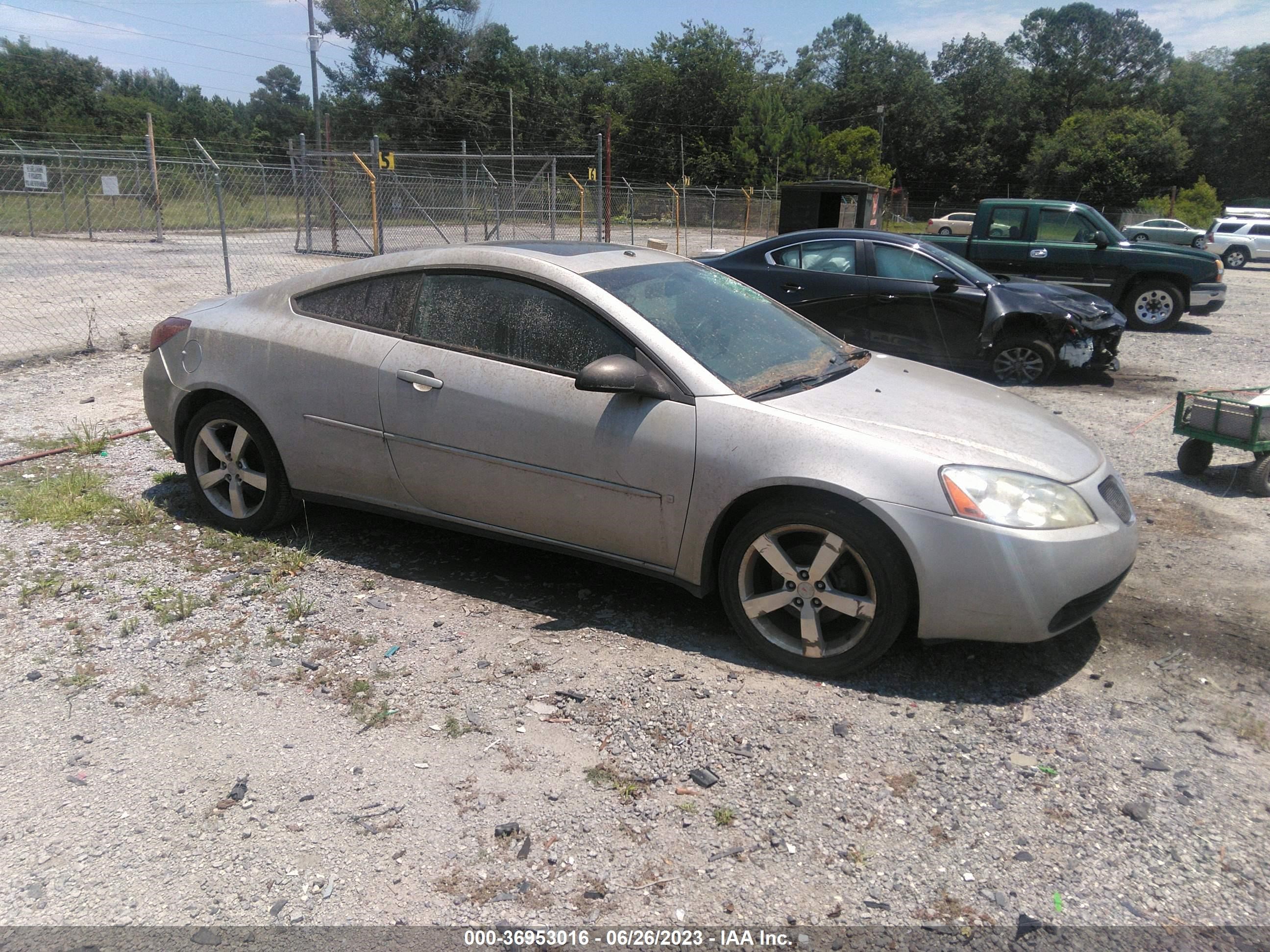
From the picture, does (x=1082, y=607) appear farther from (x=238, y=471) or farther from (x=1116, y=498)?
(x=238, y=471)

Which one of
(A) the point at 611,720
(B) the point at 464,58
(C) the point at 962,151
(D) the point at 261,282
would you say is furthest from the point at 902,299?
(C) the point at 962,151

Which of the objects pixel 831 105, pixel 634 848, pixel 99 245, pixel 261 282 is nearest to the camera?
pixel 634 848

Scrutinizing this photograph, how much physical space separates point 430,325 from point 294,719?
6.08 feet

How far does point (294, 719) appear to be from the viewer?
3.31 m

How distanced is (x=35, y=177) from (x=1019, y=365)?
21.4 m

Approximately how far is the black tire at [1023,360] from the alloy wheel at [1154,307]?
5.28 metres

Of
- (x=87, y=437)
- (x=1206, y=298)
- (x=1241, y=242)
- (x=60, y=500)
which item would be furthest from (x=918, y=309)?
(x=1241, y=242)

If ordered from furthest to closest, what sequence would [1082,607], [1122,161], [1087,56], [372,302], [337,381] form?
[1087,56] → [1122,161] → [372,302] → [337,381] → [1082,607]

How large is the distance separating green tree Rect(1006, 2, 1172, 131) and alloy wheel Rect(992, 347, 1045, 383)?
258 ft

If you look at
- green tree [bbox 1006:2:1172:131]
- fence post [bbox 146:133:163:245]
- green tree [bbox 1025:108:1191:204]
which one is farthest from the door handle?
green tree [bbox 1006:2:1172:131]

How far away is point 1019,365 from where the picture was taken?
9.56 meters

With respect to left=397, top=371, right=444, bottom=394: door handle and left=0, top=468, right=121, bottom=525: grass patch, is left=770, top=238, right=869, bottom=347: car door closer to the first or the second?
left=397, top=371, right=444, bottom=394: door handle

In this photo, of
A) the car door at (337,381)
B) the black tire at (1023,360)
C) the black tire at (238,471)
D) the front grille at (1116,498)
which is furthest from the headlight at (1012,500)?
the black tire at (1023,360)

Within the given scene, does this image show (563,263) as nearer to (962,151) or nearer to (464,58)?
(464,58)
